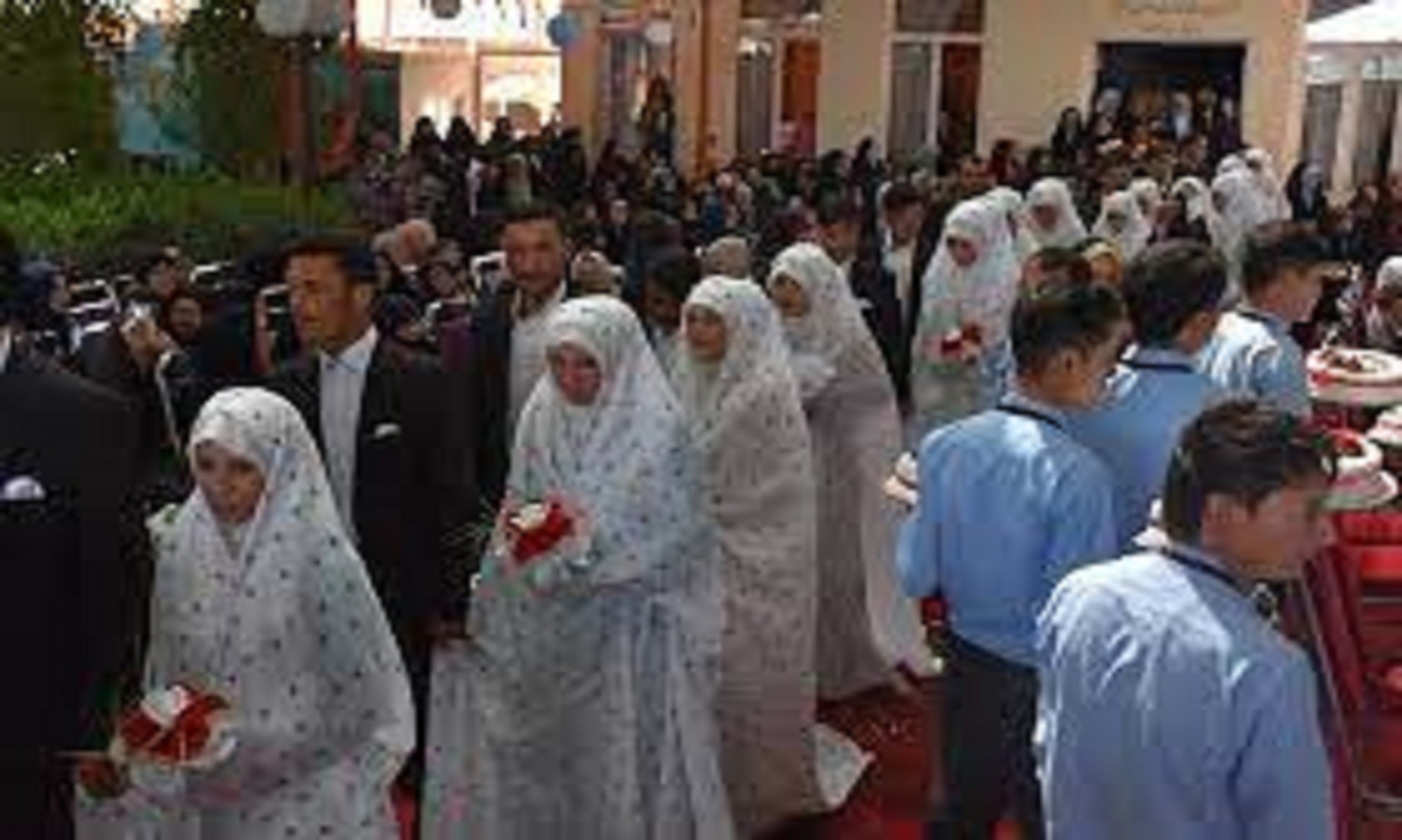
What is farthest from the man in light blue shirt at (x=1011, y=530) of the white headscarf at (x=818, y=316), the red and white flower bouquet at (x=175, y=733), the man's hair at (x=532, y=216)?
the white headscarf at (x=818, y=316)

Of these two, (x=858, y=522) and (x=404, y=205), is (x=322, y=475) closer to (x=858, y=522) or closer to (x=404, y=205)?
(x=858, y=522)

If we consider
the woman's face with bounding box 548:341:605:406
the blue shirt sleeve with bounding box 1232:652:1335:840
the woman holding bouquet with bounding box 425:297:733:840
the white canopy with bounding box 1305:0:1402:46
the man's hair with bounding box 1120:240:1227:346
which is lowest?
the woman holding bouquet with bounding box 425:297:733:840

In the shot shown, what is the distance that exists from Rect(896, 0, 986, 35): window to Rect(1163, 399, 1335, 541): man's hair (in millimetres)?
19868

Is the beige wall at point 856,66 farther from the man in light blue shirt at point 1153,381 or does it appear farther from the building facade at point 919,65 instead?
the man in light blue shirt at point 1153,381

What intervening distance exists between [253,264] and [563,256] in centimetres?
218

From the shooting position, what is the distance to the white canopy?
16.4m

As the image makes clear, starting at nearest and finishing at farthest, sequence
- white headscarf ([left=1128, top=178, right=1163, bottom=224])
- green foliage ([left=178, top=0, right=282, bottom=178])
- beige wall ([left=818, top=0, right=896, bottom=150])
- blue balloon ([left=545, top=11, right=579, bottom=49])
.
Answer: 1. white headscarf ([left=1128, top=178, right=1163, bottom=224])
2. green foliage ([left=178, top=0, right=282, bottom=178])
3. blue balloon ([left=545, top=11, right=579, bottom=49])
4. beige wall ([left=818, top=0, right=896, bottom=150])

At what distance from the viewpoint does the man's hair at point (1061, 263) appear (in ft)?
17.8

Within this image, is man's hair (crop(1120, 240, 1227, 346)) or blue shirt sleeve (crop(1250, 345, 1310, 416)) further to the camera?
blue shirt sleeve (crop(1250, 345, 1310, 416))

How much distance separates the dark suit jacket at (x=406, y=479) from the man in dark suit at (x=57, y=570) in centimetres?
84

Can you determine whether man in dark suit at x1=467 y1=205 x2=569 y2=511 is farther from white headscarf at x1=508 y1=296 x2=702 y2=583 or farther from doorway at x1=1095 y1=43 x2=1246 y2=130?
doorway at x1=1095 y1=43 x2=1246 y2=130

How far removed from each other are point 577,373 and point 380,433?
46cm

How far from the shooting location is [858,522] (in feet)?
21.3

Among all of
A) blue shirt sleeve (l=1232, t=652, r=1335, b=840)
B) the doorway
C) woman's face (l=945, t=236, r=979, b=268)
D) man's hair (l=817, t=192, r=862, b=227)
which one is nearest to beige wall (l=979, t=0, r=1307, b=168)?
the doorway
